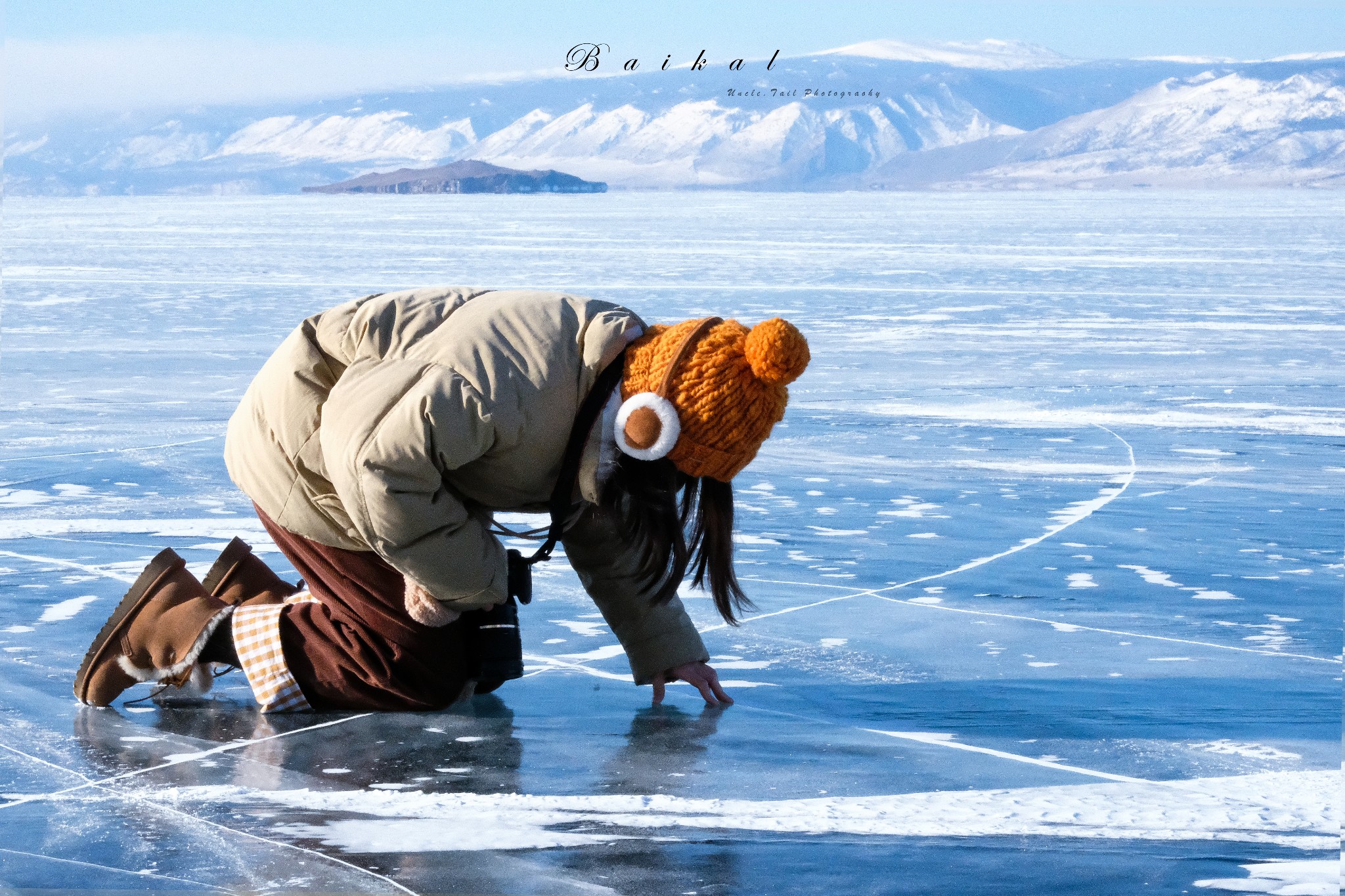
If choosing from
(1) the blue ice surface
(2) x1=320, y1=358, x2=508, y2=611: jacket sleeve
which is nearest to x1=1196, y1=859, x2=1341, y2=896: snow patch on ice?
(1) the blue ice surface

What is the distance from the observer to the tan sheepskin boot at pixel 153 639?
2.89 meters

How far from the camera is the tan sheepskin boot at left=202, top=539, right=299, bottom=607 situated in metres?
3.09

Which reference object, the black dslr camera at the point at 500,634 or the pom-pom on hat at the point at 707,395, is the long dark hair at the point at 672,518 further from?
the black dslr camera at the point at 500,634

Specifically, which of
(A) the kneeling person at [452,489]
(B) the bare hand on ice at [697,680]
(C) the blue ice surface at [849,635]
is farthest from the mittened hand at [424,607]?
(B) the bare hand on ice at [697,680]

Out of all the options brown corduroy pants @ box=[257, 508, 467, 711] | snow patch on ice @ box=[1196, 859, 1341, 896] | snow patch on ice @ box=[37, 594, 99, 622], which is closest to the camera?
snow patch on ice @ box=[1196, 859, 1341, 896]

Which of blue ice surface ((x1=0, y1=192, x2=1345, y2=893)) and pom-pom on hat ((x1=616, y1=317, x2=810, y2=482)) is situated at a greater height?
pom-pom on hat ((x1=616, y1=317, x2=810, y2=482))

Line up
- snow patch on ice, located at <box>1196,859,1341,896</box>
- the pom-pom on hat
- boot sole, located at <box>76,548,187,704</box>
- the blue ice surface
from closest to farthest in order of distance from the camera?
snow patch on ice, located at <box>1196,859,1341,896</box> → the blue ice surface → the pom-pom on hat → boot sole, located at <box>76,548,187,704</box>

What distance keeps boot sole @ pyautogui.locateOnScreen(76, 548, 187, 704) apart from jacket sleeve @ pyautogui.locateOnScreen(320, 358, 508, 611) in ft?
1.73

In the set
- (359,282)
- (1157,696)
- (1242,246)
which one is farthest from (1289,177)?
(1157,696)

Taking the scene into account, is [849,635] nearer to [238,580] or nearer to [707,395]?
[707,395]

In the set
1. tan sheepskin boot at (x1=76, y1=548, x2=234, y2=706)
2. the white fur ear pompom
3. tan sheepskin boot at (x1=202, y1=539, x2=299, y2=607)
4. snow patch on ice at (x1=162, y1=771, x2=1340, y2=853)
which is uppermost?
the white fur ear pompom

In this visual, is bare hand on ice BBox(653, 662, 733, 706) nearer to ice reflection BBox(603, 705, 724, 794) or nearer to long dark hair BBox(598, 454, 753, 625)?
ice reflection BBox(603, 705, 724, 794)

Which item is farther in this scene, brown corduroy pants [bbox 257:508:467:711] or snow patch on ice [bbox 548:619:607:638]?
snow patch on ice [bbox 548:619:607:638]

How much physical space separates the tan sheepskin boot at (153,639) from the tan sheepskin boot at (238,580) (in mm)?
143
